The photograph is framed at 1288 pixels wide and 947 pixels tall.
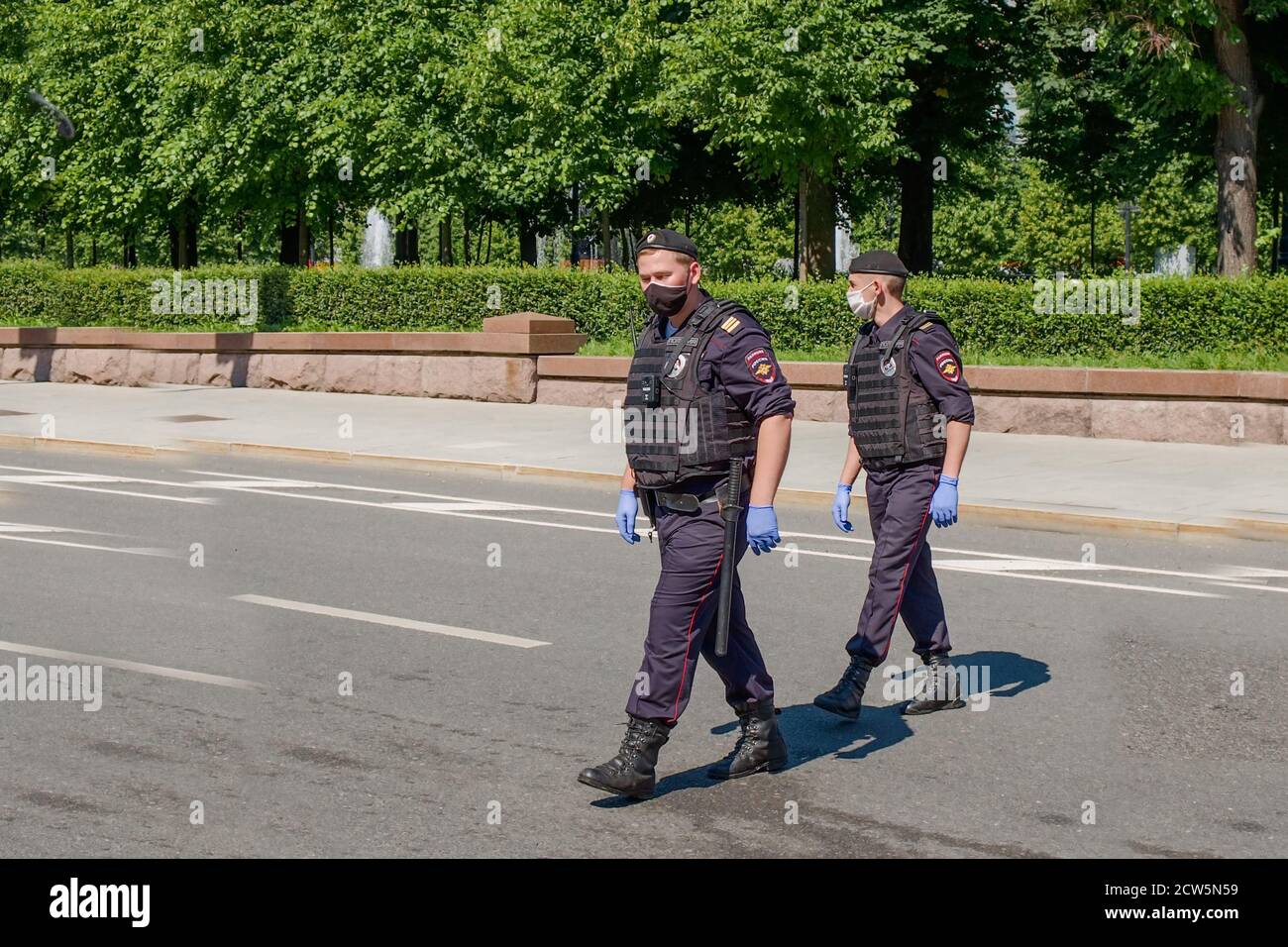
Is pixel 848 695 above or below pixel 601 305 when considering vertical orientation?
below

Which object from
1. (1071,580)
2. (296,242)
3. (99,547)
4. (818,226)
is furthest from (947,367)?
(296,242)

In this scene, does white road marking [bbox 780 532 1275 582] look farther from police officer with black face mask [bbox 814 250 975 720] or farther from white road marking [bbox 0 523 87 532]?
white road marking [bbox 0 523 87 532]

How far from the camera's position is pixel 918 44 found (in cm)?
2850

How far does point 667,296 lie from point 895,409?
5.42ft

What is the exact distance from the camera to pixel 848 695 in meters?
6.91

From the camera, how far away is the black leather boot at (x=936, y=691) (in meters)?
7.20

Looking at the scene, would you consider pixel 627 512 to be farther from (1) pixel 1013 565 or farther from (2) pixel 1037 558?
(2) pixel 1037 558

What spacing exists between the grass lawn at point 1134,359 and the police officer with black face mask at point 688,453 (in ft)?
43.3

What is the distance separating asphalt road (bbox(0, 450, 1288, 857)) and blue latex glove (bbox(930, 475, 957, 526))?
84 centimetres

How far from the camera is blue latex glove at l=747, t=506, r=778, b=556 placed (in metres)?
5.86

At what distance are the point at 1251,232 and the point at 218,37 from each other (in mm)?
17072

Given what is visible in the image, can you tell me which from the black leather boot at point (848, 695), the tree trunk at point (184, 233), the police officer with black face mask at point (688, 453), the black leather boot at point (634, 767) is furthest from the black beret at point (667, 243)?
the tree trunk at point (184, 233)

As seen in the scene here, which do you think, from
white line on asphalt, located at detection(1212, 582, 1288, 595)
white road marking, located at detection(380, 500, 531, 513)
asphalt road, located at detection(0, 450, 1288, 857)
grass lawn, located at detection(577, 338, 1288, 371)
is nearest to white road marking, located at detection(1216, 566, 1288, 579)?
asphalt road, located at detection(0, 450, 1288, 857)

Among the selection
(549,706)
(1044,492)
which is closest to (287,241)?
(1044,492)
